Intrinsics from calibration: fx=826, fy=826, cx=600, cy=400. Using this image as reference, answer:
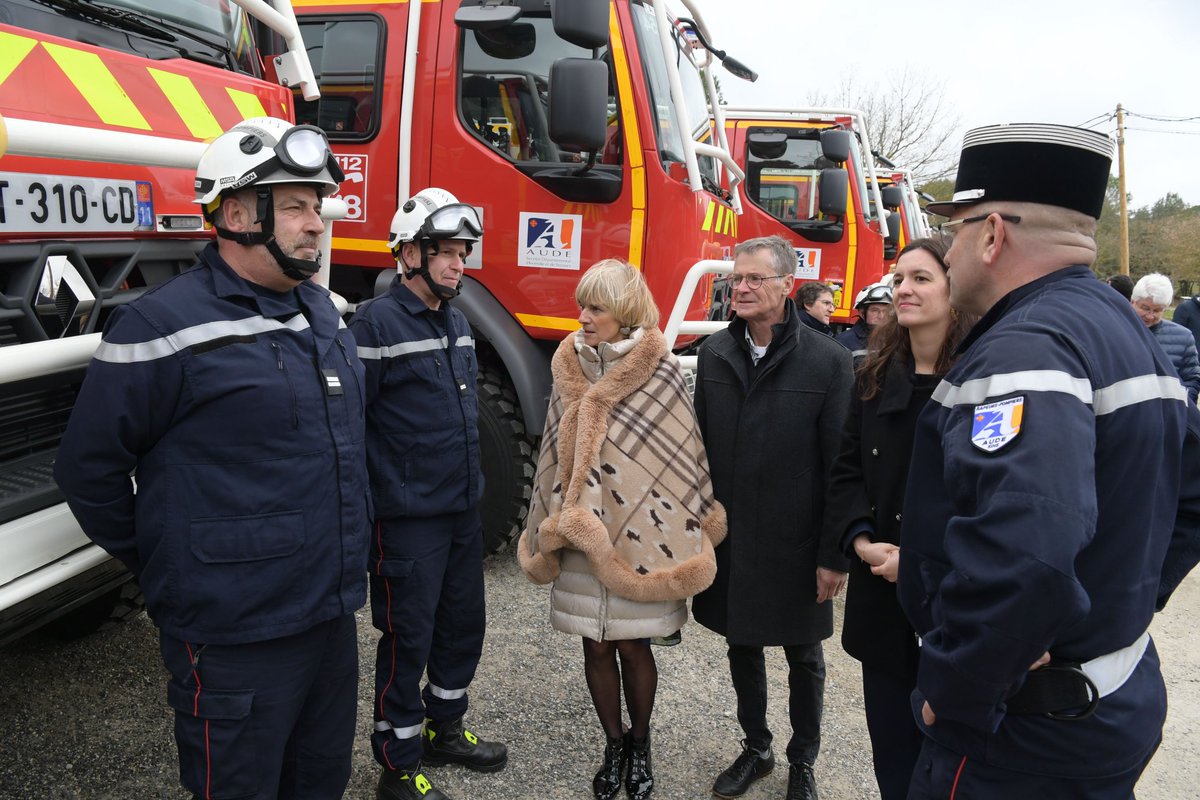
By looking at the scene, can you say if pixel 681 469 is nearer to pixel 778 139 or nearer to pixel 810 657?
pixel 810 657

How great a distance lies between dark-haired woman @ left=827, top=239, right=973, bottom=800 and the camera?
2186 millimetres

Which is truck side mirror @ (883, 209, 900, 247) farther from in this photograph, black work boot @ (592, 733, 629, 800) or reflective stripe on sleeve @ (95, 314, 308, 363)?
reflective stripe on sleeve @ (95, 314, 308, 363)

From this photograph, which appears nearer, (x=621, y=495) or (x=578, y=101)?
(x=621, y=495)

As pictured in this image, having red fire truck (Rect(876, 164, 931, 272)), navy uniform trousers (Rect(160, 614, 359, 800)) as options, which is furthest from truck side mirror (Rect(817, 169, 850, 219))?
navy uniform trousers (Rect(160, 614, 359, 800))

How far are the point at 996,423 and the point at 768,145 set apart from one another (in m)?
7.92

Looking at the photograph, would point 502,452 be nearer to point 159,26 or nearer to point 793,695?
point 793,695

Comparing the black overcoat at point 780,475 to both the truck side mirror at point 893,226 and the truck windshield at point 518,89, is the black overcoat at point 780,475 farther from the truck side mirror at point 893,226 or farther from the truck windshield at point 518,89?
the truck side mirror at point 893,226

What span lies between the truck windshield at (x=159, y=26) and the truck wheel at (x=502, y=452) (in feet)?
5.53

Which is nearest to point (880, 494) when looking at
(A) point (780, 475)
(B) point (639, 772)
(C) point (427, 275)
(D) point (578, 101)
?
(A) point (780, 475)

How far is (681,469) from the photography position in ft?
8.34

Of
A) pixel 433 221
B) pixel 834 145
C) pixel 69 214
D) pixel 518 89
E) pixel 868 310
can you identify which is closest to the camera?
pixel 69 214

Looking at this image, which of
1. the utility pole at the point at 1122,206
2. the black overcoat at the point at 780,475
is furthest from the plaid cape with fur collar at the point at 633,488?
the utility pole at the point at 1122,206

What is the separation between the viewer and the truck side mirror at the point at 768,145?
8.64 meters

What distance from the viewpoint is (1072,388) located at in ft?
4.16
